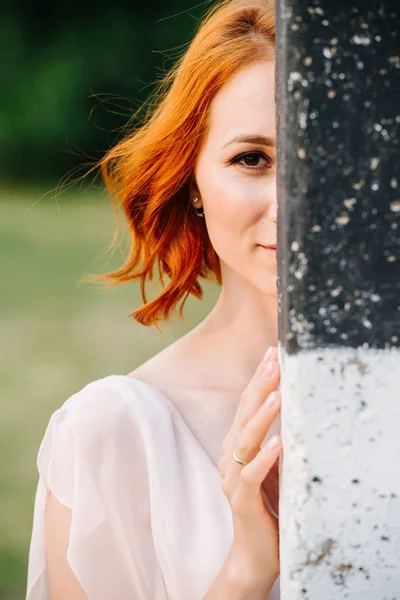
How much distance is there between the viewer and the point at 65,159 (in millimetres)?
14438

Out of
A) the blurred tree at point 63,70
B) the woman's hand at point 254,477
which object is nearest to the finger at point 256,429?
the woman's hand at point 254,477

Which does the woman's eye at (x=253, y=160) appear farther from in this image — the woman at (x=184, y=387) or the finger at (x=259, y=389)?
the finger at (x=259, y=389)

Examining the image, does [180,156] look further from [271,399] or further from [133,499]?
[271,399]

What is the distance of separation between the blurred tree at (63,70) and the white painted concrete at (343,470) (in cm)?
1311

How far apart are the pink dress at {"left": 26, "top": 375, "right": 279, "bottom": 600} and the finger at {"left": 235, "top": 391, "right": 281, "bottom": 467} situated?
545 mm

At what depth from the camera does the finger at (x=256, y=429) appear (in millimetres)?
1173

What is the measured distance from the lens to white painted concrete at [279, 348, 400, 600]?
921 millimetres

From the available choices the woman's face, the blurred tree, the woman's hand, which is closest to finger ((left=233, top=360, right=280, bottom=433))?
the woman's hand

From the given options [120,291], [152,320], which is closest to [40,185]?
[120,291]

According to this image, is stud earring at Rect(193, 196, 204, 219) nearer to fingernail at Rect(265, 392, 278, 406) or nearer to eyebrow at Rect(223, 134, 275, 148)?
eyebrow at Rect(223, 134, 275, 148)

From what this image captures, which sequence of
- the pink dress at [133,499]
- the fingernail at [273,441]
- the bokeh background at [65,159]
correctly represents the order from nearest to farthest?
1. the fingernail at [273,441]
2. the pink dress at [133,499]
3. the bokeh background at [65,159]

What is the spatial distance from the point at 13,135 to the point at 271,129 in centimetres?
1361

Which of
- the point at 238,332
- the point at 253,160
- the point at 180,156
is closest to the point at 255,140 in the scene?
the point at 253,160

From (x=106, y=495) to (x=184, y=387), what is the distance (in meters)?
0.29
